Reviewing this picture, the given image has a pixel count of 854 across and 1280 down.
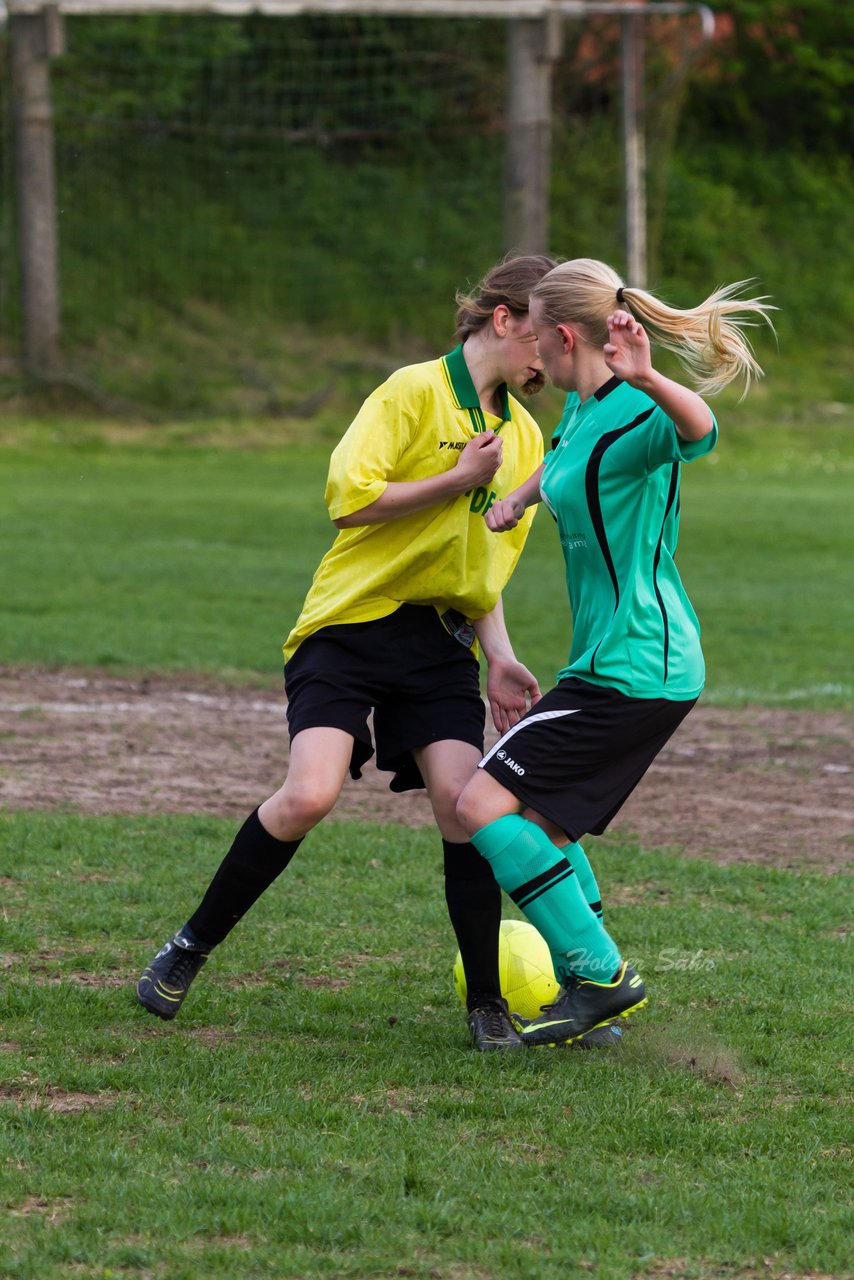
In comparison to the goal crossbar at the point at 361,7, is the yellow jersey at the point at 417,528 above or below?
below

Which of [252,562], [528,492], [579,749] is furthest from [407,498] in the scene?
[252,562]

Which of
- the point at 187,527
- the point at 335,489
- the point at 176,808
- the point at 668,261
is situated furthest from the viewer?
the point at 668,261

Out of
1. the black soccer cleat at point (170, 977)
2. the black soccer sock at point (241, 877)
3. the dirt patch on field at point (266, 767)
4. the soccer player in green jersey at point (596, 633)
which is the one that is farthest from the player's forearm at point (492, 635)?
the dirt patch on field at point (266, 767)

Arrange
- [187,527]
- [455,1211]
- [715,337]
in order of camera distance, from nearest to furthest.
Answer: [455,1211] < [715,337] < [187,527]

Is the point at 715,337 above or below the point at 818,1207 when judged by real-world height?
above

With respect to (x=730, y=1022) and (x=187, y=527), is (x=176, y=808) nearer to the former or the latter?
(x=730, y=1022)

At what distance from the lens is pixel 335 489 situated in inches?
166

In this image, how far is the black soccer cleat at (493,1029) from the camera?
419 centimetres

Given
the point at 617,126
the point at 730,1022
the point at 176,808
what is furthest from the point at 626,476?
the point at 617,126

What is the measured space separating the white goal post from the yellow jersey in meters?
14.7

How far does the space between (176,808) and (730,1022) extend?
2.84 metres

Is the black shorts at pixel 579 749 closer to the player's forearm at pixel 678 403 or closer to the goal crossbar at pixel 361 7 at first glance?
the player's forearm at pixel 678 403

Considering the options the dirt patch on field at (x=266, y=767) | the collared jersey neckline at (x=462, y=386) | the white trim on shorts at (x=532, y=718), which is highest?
the collared jersey neckline at (x=462, y=386)

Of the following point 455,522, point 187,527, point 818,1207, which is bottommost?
point 187,527
